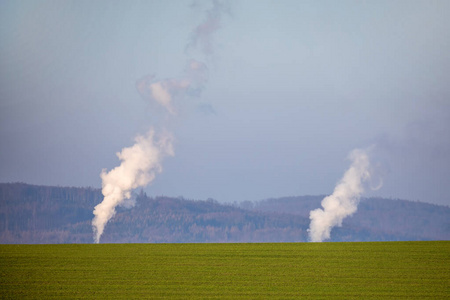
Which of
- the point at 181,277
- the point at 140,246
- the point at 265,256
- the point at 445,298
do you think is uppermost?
the point at 140,246

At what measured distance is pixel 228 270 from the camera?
8.84 metres

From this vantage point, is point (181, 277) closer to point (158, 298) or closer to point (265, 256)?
point (158, 298)

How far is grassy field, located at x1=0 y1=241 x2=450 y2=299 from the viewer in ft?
25.0

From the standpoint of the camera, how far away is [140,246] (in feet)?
37.0

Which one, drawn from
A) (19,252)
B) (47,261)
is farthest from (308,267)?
(19,252)

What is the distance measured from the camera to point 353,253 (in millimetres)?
10195

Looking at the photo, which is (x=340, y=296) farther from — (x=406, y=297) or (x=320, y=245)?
(x=320, y=245)

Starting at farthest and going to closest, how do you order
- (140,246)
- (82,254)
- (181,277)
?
1. (140,246)
2. (82,254)
3. (181,277)

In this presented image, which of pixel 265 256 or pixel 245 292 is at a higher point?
pixel 265 256

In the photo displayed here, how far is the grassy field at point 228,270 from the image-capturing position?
7.62m

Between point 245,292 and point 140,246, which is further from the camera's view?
point 140,246

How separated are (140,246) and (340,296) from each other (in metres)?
5.26

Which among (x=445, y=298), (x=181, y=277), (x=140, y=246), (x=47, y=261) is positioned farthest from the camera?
(x=140, y=246)

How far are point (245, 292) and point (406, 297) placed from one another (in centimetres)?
230
